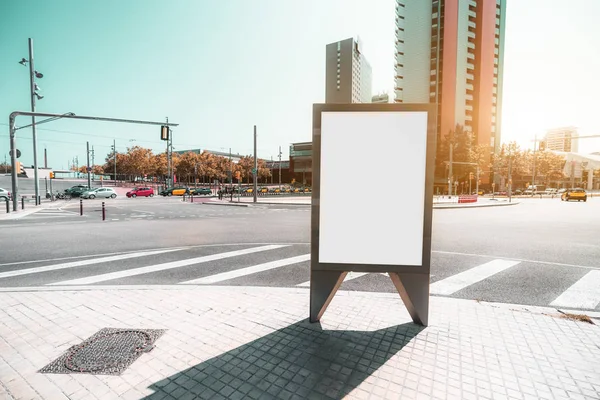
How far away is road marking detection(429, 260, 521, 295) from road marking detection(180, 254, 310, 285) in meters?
3.08

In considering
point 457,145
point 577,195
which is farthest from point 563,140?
point 457,145

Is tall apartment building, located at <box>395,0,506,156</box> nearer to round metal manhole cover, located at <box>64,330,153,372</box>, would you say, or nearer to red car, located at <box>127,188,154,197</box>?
red car, located at <box>127,188,154,197</box>

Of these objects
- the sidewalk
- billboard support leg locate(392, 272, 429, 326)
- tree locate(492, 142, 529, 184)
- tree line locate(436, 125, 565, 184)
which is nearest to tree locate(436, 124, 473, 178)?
tree line locate(436, 125, 565, 184)

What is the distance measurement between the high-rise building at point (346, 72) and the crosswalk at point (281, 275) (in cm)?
12001

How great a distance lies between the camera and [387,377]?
3004 mm

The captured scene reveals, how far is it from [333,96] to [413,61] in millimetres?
68295

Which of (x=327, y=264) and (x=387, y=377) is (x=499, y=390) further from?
(x=327, y=264)

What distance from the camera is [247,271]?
264 inches

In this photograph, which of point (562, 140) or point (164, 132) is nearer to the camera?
point (164, 132)

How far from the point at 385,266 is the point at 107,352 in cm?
327

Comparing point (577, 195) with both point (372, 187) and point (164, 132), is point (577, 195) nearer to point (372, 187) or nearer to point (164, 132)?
point (164, 132)

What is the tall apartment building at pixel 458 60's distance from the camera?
65812 mm

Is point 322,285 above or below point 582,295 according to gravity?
above

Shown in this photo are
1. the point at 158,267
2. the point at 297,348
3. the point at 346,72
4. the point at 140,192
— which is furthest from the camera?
the point at 346,72
